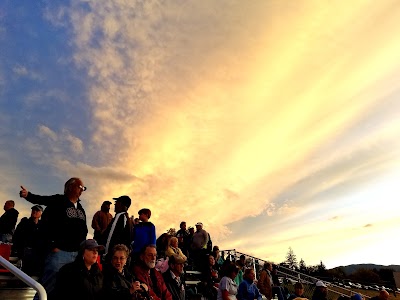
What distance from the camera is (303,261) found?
83.1 metres

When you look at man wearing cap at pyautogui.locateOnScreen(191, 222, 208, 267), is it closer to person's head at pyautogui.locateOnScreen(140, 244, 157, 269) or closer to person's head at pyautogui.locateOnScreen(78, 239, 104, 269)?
person's head at pyautogui.locateOnScreen(140, 244, 157, 269)

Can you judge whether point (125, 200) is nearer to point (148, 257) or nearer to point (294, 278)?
point (148, 257)

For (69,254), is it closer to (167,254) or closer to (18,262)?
(18,262)

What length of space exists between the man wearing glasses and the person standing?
519cm

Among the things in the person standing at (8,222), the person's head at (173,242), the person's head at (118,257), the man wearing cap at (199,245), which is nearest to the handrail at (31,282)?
the person's head at (118,257)

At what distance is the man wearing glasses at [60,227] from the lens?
4.59 m

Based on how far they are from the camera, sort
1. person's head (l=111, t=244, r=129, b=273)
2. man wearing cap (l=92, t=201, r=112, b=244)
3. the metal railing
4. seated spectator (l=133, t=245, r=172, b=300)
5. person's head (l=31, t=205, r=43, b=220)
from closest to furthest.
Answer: person's head (l=111, t=244, r=129, b=273)
seated spectator (l=133, t=245, r=172, b=300)
man wearing cap (l=92, t=201, r=112, b=244)
person's head (l=31, t=205, r=43, b=220)
the metal railing

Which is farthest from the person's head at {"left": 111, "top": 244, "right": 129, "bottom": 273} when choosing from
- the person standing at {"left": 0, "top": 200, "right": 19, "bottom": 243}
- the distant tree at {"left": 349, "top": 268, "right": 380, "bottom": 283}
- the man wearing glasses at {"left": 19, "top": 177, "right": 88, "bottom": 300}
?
the distant tree at {"left": 349, "top": 268, "right": 380, "bottom": 283}

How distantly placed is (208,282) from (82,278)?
686cm

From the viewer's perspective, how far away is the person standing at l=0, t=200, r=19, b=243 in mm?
9391

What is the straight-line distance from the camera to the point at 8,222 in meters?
9.41

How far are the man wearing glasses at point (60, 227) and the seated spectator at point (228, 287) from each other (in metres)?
4.24

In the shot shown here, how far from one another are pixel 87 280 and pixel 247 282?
557 centimetres

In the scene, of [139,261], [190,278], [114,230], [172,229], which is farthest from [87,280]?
[172,229]
